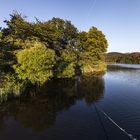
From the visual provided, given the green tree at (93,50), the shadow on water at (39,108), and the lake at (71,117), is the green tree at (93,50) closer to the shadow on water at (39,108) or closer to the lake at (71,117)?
the shadow on water at (39,108)

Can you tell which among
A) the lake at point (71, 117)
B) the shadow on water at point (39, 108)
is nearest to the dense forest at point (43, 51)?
the shadow on water at point (39, 108)

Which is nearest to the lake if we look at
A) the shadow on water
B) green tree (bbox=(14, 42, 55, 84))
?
the shadow on water

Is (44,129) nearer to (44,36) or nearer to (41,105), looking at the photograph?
(41,105)

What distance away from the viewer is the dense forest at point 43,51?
96.0ft

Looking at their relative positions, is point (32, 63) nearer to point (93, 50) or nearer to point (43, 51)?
point (43, 51)

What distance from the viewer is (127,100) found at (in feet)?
84.6

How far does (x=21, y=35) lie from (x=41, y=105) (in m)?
21.7

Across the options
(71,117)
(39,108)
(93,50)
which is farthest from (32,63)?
(93,50)

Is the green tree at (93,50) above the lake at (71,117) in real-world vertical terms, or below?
above

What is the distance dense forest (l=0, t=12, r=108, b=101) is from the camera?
96.0ft

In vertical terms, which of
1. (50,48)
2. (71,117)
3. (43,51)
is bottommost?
(71,117)

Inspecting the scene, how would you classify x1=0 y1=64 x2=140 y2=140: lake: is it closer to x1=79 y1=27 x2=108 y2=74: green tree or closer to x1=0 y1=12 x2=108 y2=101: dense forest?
x1=0 y1=12 x2=108 y2=101: dense forest

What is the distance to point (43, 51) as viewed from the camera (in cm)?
3019

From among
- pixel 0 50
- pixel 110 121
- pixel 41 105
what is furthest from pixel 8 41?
pixel 110 121
